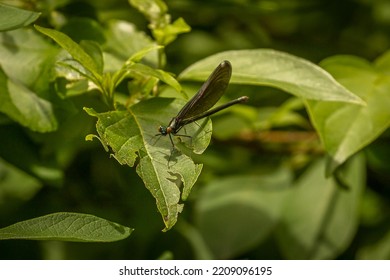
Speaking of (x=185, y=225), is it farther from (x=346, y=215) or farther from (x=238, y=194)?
(x=346, y=215)

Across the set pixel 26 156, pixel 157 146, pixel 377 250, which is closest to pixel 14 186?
pixel 26 156

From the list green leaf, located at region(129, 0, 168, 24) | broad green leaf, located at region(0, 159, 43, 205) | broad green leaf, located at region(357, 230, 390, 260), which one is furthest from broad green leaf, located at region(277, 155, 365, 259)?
green leaf, located at region(129, 0, 168, 24)

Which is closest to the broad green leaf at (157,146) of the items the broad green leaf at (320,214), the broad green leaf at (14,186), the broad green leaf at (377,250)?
the broad green leaf at (14,186)

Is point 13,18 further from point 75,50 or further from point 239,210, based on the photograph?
point 239,210

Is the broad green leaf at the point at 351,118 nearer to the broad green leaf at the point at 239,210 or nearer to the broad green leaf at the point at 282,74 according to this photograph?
the broad green leaf at the point at 282,74

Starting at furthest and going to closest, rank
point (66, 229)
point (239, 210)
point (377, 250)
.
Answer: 1. point (377, 250)
2. point (239, 210)
3. point (66, 229)

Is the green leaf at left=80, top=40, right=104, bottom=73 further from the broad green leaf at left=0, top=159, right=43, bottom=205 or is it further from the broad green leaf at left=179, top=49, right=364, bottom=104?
the broad green leaf at left=0, top=159, right=43, bottom=205
